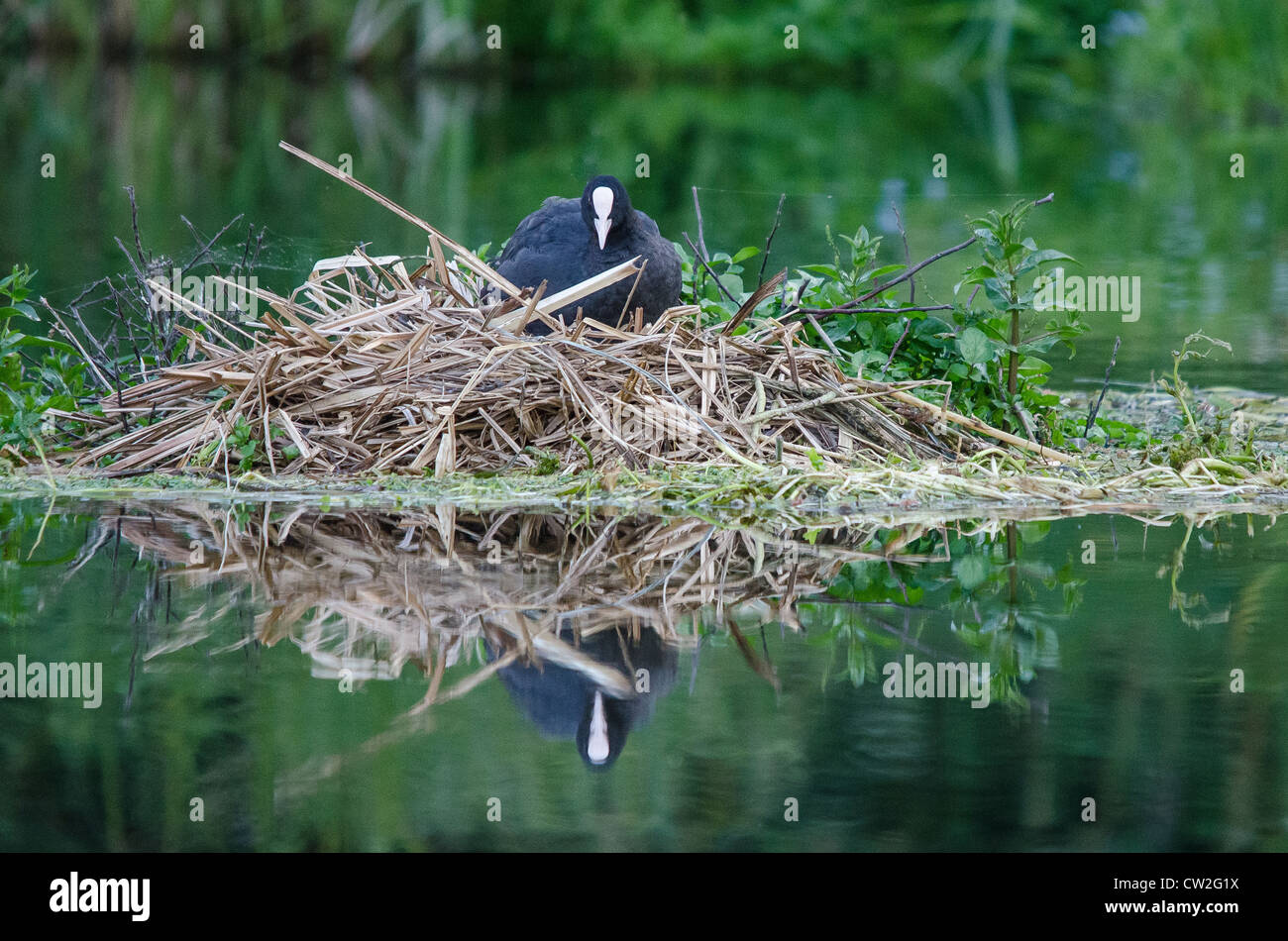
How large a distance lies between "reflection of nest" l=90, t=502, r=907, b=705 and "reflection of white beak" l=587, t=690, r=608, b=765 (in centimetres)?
9

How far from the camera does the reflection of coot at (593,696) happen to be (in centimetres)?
248

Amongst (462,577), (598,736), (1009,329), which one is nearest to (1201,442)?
(1009,329)

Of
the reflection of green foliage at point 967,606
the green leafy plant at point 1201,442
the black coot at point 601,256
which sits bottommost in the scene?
the reflection of green foliage at point 967,606

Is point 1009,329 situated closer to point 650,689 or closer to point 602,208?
point 602,208

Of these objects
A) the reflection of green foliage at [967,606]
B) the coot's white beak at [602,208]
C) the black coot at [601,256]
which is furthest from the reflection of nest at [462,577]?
the coot's white beak at [602,208]

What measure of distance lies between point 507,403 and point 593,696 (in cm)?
220

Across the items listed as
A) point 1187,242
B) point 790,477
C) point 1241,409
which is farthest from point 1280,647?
point 1187,242

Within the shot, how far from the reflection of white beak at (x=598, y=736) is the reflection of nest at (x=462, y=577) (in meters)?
0.09

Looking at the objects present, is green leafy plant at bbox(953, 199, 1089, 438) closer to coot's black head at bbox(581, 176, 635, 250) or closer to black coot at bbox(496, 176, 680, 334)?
black coot at bbox(496, 176, 680, 334)

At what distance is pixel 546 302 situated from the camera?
4.95 m

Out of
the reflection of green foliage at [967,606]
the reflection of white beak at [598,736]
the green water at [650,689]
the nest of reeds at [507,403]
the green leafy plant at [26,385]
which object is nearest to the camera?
the green water at [650,689]

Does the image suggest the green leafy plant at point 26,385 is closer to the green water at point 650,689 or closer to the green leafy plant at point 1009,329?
the green water at point 650,689

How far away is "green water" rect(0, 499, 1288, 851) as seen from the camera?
219cm

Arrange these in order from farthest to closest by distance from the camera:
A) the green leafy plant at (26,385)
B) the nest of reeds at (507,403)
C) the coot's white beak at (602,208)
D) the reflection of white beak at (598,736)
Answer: the coot's white beak at (602,208)
the green leafy plant at (26,385)
the nest of reeds at (507,403)
the reflection of white beak at (598,736)
